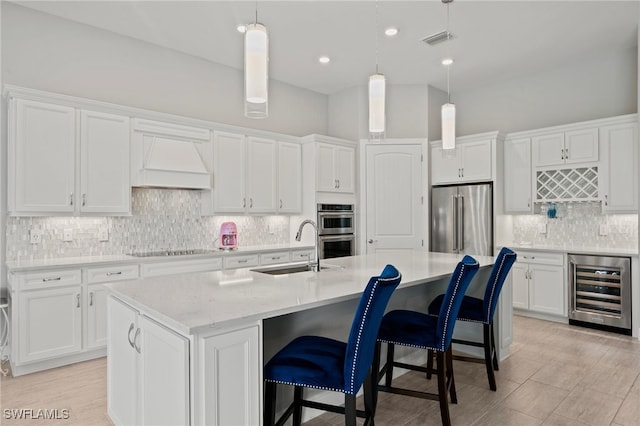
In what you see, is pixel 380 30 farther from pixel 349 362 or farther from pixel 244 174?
pixel 349 362

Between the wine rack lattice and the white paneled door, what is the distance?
61.2 inches

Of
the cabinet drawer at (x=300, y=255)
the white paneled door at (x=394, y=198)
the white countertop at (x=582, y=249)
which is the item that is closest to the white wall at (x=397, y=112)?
the white paneled door at (x=394, y=198)

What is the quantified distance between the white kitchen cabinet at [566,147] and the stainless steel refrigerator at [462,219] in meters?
0.73

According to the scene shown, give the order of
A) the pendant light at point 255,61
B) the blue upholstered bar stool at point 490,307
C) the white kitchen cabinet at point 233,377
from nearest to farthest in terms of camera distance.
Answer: the white kitchen cabinet at point 233,377, the pendant light at point 255,61, the blue upholstered bar stool at point 490,307

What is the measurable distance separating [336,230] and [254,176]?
1381 millimetres

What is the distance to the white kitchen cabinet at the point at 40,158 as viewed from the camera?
340cm

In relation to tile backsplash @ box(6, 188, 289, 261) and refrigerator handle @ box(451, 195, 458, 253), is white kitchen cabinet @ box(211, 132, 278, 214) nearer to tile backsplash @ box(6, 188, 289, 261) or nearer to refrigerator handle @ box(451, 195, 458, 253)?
tile backsplash @ box(6, 188, 289, 261)

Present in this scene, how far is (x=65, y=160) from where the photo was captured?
11.9ft

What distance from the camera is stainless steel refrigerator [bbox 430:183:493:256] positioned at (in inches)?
208

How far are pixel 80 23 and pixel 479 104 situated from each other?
17.3ft

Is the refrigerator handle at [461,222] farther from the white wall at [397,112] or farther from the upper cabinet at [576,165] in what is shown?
the white wall at [397,112]

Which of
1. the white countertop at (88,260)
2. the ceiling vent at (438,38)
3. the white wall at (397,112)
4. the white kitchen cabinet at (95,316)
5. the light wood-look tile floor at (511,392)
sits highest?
the ceiling vent at (438,38)

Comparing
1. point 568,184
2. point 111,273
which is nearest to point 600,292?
point 568,184

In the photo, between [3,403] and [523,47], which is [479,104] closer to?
[523,47]
